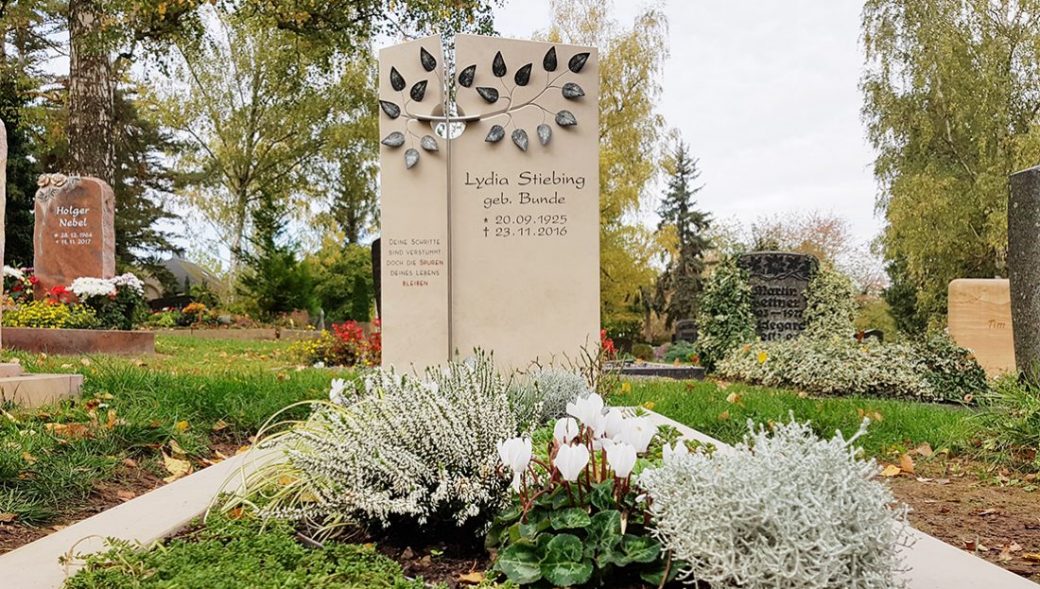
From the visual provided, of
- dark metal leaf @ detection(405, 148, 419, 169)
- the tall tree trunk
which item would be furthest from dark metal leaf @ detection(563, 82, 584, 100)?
the tall tree trunk

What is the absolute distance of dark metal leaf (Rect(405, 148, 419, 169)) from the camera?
5625 mm

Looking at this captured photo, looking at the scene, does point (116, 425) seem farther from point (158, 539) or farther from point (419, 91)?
point (419, 91)

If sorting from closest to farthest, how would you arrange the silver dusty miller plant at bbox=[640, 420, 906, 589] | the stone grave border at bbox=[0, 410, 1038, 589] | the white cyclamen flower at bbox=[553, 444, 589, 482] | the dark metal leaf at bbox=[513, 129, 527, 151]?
the silver dusty miller plant at bbox=[640, 420, 906, 589]
the white cyclamen flower at bbox=[553, 444, 589, 482]
the stone grave border at bbox=[0, 410, 1038, 589]
the dark metal leaf at bbox=[513, 129, 527, 151]

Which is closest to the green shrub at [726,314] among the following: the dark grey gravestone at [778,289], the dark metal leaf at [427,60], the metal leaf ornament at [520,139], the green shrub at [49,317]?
the dark grey gravestone at [778,289]

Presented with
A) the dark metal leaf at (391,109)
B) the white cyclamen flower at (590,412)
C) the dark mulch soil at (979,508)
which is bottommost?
the dark mulch soil at (979,508)

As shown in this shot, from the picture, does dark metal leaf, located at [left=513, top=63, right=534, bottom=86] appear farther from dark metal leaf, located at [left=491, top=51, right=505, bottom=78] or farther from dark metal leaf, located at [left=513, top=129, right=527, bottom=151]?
dark metal leaf, located at [left=513, top=129, right=527, bottom=151]

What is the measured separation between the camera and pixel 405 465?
7.42ft

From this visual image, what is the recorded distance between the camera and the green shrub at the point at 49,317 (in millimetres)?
10680

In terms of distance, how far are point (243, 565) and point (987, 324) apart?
11974 mm

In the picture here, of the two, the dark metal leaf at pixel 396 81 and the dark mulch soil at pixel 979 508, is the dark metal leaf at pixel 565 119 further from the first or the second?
the dark mulch soil at pixel 979 508

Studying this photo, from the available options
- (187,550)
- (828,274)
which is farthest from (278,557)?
(828,274)

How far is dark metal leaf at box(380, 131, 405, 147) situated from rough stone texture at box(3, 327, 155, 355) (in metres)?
6.62

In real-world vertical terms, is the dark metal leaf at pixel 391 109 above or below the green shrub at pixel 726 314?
above

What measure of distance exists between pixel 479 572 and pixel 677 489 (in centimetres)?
66
